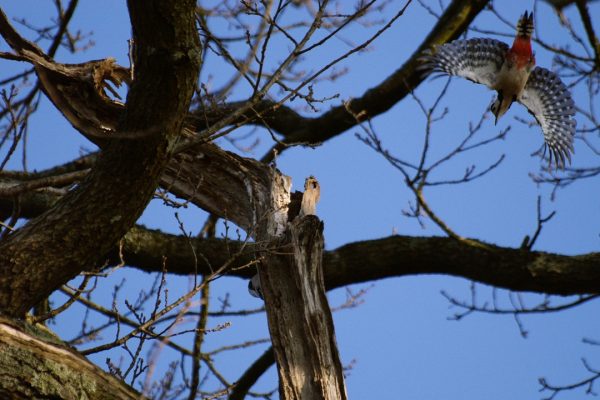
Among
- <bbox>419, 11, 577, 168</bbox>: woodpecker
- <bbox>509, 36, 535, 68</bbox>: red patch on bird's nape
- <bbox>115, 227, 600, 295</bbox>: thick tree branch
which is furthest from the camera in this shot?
<bbox>419, 11, 577, 168</bbox>: woodpecker

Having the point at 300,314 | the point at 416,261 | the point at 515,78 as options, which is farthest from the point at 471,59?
the point at 300,314

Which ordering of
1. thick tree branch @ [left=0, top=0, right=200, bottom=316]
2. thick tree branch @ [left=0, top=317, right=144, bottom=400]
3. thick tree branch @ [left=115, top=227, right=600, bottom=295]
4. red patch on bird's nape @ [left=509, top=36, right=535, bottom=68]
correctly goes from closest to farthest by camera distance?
thick tree branch @ [left=0, top=317, right=144, bottom=400]
thick tree branch @ [left=0, top=0, right=200, bottom=316]
thick tree branch @ [left=115, top=227, right=600, bottom=295]
red patch on bird's nape @ [left=509, top=36, right=535, bottom=68]

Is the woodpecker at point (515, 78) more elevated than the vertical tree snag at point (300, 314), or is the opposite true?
the woodpecker at point (515, 78)

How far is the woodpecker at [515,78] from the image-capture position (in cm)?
493

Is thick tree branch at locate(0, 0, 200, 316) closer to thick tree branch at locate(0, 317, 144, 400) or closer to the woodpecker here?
thick tree branch at locate(0, 317, 144, 400)

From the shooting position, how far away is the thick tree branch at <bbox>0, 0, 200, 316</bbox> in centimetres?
210

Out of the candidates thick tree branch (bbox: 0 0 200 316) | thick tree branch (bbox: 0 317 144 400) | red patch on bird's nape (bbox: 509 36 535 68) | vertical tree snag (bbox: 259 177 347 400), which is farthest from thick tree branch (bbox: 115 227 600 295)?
thick tree branch (bbox: 0 317 144 400)

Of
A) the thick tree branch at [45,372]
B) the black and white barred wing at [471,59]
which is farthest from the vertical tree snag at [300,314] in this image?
the black and white barred wing at [471,59]

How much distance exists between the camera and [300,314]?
8.61ft

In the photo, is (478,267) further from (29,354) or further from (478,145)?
(29,354)

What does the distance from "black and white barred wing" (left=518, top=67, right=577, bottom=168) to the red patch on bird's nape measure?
36 cm

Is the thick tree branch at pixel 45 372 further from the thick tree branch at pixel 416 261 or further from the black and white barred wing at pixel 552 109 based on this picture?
the black and white barred wing at pixel 552 109

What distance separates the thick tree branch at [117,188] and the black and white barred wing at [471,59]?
2.95 m

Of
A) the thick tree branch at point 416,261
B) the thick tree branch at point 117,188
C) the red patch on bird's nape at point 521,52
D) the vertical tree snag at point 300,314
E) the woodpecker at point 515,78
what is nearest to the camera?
the thick tree branch at point 117,188
